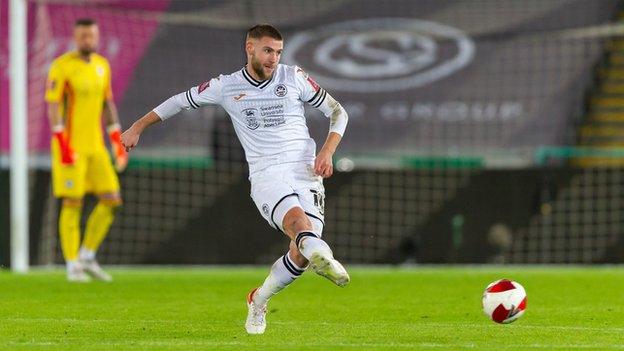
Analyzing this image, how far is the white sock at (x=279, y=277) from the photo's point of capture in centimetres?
840

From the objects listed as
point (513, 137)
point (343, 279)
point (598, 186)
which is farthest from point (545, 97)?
point (343, 279)

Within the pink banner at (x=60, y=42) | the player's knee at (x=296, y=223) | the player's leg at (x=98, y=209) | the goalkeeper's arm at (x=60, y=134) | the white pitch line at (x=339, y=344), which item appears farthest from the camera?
the pink banner at (x=60, y=42)

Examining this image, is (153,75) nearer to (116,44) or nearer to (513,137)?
(116,44)

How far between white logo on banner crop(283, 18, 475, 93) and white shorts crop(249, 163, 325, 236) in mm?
11558

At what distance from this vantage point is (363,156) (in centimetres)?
1970

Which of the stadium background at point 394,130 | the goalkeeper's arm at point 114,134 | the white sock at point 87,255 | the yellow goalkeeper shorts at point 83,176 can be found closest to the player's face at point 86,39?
the goalkeeper's arm at point 114,134

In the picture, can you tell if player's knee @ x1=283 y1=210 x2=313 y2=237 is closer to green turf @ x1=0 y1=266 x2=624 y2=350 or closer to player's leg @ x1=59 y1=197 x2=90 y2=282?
green turf @ x1=0 y1=266 x2=624 y2=350

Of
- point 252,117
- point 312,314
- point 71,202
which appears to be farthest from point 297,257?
point 71,202

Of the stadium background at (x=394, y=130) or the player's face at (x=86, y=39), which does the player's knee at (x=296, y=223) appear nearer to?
the player's face at (x=86, y=39)

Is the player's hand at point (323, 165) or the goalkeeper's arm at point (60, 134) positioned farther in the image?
the goalkeeper's arm at point (60, 134)

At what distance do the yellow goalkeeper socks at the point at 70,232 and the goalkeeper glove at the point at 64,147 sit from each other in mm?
524

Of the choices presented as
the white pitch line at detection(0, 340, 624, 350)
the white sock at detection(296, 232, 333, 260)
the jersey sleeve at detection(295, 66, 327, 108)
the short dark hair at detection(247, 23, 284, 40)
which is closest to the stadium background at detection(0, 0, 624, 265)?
the jersey sleeve at detection(295, 66, 327, 108)

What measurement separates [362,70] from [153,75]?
2.97 m

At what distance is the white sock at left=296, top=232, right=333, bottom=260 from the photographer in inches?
308
